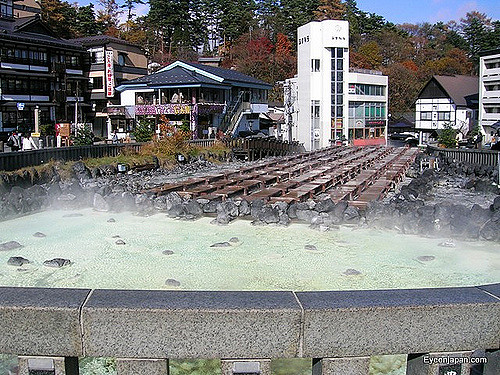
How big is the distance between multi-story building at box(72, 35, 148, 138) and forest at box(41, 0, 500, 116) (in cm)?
1094

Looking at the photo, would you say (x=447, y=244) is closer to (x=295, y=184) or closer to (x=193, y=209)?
(x=193, y=209)

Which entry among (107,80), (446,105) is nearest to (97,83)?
(107,80)

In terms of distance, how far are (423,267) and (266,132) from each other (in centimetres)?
3617

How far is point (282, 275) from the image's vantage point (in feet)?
31.7

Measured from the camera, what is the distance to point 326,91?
142 feet

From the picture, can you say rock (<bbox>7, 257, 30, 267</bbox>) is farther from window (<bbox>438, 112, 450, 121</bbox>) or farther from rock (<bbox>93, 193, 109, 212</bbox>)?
window (<bbox>438, 112, 450, 121</bbox>)

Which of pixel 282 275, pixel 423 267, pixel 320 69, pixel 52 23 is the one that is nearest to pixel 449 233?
pixel 423 267

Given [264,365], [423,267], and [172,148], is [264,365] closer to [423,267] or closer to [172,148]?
[423,267]

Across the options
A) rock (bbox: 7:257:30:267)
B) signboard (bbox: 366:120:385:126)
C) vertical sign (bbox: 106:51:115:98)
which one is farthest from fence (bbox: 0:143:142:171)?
signboard (bbox: 366:120:385:126)

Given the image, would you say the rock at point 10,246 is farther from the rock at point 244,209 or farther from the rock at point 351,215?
the rock at point 351,215

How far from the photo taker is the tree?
59.1m

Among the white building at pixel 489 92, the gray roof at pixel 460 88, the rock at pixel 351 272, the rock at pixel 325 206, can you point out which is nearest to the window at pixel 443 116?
the gray roof at pixel 460 88

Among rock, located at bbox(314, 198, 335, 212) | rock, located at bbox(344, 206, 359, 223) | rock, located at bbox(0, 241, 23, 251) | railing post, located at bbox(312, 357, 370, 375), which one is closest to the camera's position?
railing post, located at bbox(312, 357, 370, 375)

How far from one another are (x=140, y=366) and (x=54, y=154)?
20359 mm
